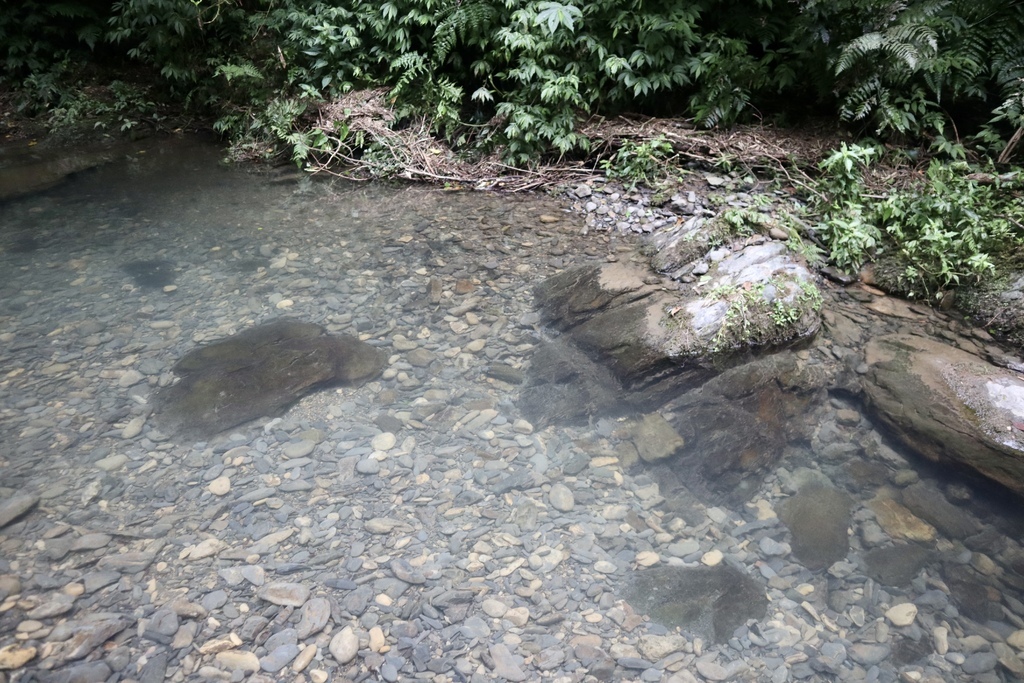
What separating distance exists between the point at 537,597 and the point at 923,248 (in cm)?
351

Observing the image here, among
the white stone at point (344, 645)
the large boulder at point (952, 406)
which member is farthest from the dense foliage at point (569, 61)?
the white stone at point (344, 645)

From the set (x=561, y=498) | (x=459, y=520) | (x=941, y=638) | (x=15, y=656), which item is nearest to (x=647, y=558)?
(x=561, y=498)

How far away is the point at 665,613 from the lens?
256 cm

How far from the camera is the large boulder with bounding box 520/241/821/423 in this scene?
3.69 m

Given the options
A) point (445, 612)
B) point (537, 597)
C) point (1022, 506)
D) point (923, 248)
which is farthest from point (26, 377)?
point (923, 248)

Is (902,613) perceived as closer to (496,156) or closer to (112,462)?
(112,462)

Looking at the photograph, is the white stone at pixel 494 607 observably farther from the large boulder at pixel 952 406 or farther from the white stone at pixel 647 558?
the large boulder at pixel 952 406

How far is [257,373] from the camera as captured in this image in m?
3.78

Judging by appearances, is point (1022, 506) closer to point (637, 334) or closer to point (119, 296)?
point (637, 334)

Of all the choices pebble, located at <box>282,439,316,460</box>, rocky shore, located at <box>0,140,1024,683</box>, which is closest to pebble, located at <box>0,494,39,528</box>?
rocky shore, located at <box>0,140,1024,683</box>

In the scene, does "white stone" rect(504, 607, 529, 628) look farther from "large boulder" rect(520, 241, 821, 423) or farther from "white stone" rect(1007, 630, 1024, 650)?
"white stone" rect(1007, 630, 1024, 650)

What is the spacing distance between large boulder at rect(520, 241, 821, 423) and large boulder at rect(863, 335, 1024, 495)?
55 centimetres

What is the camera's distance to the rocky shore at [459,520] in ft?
7.89

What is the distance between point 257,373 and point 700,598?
2.67 m
